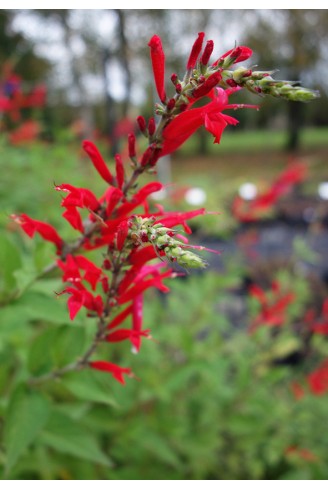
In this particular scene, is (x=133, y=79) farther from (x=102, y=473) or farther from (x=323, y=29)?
(x=102, y=473)

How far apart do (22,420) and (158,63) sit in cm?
88

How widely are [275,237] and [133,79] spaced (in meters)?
6.76

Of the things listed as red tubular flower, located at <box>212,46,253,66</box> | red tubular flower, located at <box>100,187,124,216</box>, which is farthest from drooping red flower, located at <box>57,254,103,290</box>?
red tubular flower, located at <box>212,46,253,66</box>

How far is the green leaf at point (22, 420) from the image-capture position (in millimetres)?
1122

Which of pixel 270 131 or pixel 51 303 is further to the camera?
pixel 270 131

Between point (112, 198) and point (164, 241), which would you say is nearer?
point (164, 241)

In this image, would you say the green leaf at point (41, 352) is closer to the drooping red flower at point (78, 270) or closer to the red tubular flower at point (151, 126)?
the drooping red flower at point (78, 270)

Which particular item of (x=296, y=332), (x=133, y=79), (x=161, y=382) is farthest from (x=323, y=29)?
(x=161, y=382)

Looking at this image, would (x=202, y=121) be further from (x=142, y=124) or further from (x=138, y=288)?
(x=138, y=288)

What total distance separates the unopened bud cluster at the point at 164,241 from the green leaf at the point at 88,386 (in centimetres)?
53

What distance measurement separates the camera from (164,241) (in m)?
0.70

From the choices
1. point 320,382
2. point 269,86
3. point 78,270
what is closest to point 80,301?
point 78,270

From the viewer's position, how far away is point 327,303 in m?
2.88

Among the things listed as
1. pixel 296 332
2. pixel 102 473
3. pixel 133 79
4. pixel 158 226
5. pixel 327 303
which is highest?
pixel 133 79
